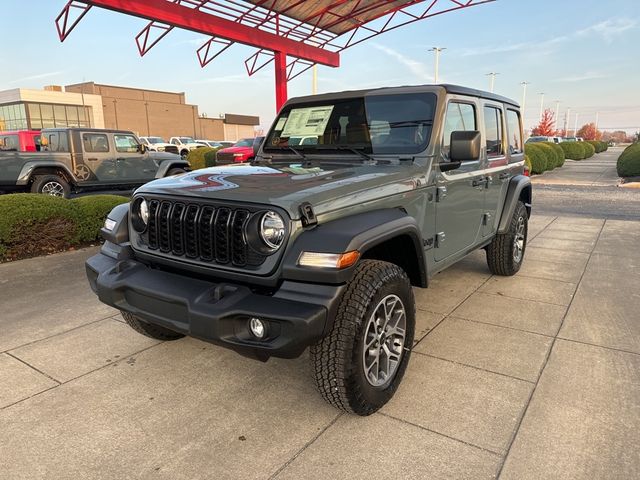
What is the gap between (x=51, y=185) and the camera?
1053 centimetres

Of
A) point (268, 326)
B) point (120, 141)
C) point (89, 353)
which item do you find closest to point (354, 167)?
point (268, 326)

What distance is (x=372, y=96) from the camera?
3732mm

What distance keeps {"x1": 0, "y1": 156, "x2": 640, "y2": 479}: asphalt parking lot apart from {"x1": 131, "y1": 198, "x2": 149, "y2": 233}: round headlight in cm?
100

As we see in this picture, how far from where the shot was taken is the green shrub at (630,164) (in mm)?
17688

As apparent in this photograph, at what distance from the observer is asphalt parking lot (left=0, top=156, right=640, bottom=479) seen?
7.52ft

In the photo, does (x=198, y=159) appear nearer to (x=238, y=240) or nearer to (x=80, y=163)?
(x=80, y=163)

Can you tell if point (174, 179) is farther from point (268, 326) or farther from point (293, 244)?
point (268, 326)

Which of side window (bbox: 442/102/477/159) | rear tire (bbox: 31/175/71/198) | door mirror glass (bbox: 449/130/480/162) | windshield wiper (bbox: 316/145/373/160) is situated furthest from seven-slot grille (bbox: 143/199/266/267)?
rear tire (bbox: 31/175/71/198)

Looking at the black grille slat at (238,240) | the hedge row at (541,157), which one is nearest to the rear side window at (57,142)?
the black grille slat at (238,240)

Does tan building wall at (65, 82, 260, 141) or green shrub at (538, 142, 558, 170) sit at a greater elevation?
tan building wall at (65, 82, 260, 141)

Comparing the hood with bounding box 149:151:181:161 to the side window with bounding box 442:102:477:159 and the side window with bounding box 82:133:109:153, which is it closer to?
the side window with bounding box 82:133:109:153

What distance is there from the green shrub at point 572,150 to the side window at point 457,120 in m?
30.8

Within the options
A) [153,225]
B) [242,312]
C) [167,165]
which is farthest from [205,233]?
[167,165]

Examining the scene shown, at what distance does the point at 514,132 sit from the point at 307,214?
3856mm
